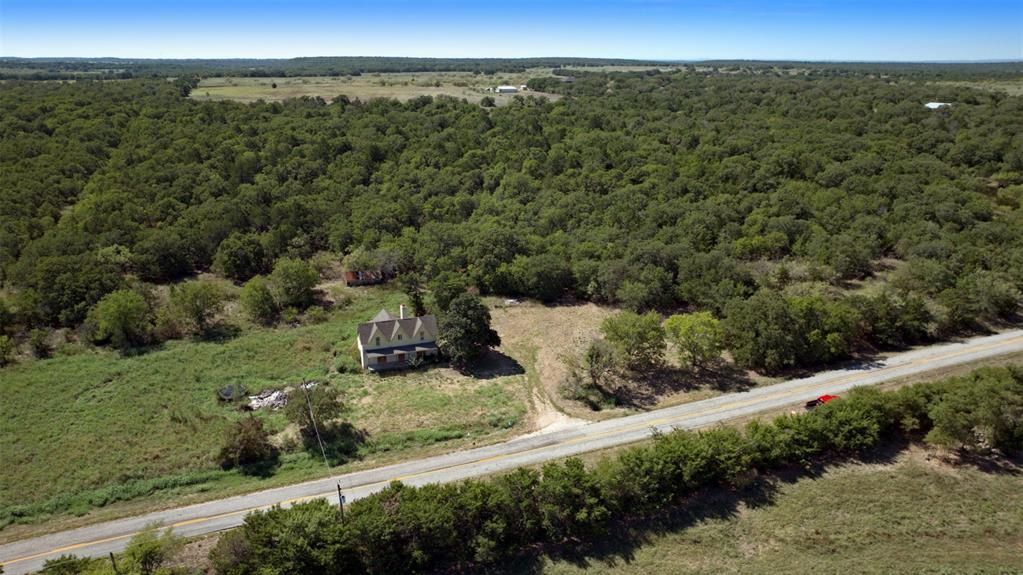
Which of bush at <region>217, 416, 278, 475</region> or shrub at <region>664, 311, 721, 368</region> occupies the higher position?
shrub at <region>664, 311, 721, 368</region>

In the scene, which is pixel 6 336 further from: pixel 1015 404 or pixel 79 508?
pixel 1015 404

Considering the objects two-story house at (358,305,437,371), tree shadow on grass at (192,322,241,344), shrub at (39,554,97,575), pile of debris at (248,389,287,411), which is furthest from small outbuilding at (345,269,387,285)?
shrub at (39,554,97,575)

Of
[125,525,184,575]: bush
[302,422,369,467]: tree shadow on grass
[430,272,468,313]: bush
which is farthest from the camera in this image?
[430,272,468,313]: bush

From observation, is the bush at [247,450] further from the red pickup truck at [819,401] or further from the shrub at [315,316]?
the red pickup truck at [819,401]

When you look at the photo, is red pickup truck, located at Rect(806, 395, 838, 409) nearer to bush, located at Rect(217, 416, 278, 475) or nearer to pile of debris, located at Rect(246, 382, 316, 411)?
pile of debris, located at Rect(246, 382, 316, 411)

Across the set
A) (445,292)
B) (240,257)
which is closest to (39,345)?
(240,257)

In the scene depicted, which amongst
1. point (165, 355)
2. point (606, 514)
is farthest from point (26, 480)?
point (606, 514)
